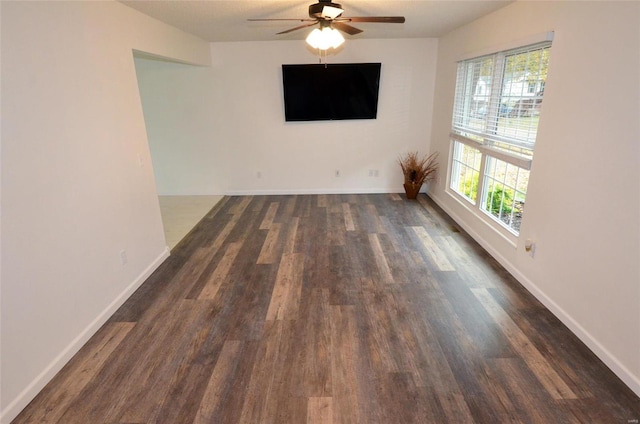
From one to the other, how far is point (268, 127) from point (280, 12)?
238cm

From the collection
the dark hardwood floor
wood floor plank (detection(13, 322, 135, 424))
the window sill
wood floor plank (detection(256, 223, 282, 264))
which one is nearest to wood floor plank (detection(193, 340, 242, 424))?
the dark hardwood floor

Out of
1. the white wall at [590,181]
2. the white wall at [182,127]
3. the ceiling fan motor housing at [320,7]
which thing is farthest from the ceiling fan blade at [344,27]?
the white wall at [182,127]

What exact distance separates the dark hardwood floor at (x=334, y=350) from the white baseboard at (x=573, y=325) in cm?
5

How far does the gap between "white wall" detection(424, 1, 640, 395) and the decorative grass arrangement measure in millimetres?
2482

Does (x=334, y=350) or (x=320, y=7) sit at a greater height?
(x=320, y=7)

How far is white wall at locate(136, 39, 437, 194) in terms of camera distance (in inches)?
205

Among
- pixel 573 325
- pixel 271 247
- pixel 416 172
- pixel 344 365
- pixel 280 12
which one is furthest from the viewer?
pixel 416 172

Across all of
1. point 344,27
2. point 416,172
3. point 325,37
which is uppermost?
point 344,27

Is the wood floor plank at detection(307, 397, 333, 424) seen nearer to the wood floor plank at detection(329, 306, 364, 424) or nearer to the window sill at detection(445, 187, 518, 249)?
the wood floor plank at detection(329, 306, 364, 424)

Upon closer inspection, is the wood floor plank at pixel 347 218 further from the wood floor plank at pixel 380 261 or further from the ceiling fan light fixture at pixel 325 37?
the ceiling fan light fixture at pixel 325 37

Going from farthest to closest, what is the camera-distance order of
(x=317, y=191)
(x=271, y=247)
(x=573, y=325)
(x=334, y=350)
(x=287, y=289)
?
(x=317, y=191)
(x=271, y=247)
(x=287, y=289)
(x=573, y=325)
(x=334, y=350)

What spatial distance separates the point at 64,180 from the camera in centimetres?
222

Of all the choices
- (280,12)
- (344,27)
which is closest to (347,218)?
(344,27)

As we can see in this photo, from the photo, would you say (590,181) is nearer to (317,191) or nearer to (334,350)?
(334,350)
